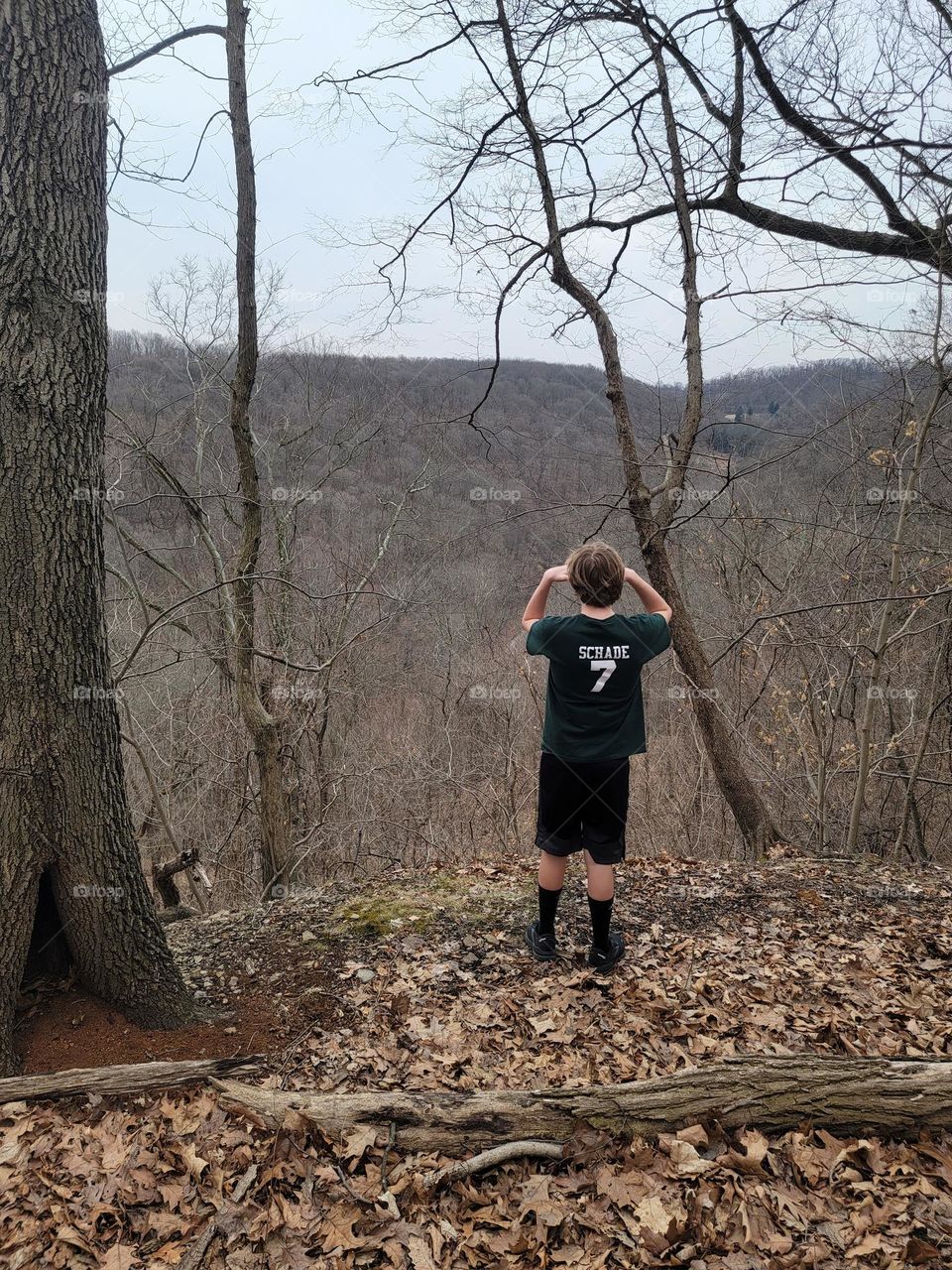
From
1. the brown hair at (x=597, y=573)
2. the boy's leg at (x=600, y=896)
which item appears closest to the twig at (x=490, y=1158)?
the boy's leg at (x=600, y=896)

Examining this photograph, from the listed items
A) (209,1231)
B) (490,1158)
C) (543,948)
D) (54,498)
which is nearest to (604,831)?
(543,948)

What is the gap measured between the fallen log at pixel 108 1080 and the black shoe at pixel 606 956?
1829 mm

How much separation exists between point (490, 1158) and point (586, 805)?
149 centimetres

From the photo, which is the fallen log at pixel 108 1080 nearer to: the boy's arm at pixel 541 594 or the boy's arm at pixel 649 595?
the boy's arm at pixel 541 594

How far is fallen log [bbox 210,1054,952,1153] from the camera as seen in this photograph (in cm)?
264

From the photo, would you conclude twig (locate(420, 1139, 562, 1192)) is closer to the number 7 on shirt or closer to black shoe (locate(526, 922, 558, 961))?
black shoe (locate(526, 922, 558, 961))

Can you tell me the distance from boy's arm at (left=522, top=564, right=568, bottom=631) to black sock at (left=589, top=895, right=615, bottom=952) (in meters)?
1.41

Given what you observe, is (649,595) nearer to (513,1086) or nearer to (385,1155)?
(513,1086)

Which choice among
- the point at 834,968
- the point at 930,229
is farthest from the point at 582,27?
the point at 834,968

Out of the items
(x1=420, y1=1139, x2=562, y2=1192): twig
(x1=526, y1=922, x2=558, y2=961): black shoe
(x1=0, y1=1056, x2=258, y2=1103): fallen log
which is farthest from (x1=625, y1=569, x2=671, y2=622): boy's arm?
(x1=0, y1=1056, x2=258, y2=1103): fallen log

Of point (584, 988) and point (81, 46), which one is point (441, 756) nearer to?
point (584, 988)

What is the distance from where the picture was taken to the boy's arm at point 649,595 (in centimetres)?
355

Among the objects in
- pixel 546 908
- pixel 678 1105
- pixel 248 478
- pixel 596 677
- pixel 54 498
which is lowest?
pixel 678 1105

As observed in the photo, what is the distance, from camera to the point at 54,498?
2.99 meters
